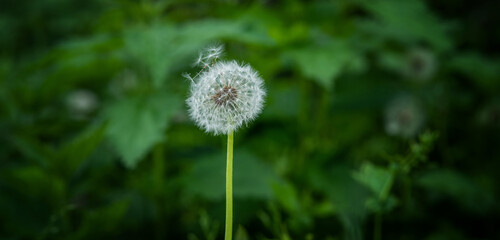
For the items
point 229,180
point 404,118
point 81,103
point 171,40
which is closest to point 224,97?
point 229,180

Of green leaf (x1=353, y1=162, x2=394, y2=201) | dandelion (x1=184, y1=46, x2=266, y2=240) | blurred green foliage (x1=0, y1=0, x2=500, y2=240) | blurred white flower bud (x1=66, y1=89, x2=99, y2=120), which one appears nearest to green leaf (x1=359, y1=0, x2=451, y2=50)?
blurred green foliage (x1=0, y1=0, x2=500, y2=240)

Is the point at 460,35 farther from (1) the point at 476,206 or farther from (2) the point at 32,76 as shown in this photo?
(2) the point at 32,76

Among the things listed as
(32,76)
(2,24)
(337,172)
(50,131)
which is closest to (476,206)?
(337,172)

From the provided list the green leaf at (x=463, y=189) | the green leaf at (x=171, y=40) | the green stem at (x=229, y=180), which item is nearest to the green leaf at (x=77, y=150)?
the green leaf at (x=171, y=40)

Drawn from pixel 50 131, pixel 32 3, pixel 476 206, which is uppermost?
pixel 32 3

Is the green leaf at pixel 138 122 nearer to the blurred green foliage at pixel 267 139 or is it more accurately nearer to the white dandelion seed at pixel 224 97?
the blurred green foliage at pixel 267 139

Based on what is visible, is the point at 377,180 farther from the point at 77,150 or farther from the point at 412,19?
the point at 412,19
